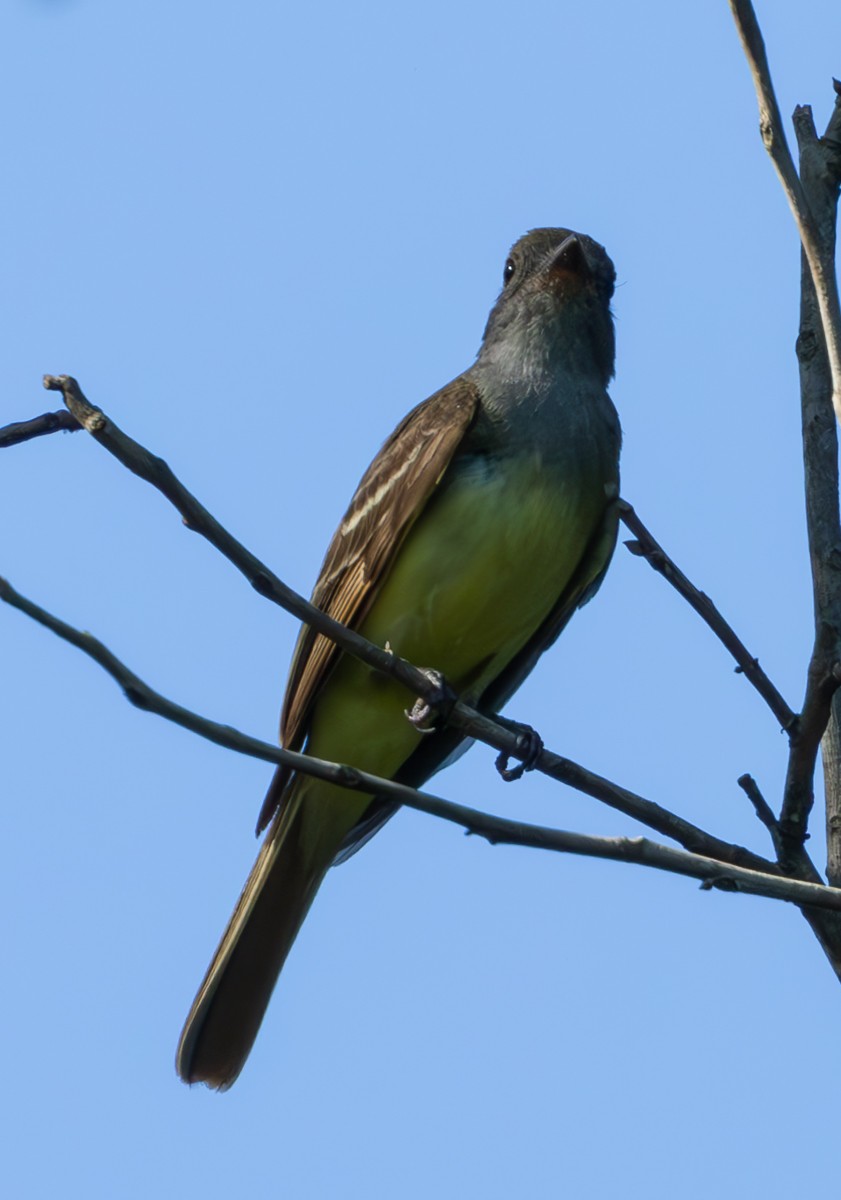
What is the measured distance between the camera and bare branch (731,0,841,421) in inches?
144

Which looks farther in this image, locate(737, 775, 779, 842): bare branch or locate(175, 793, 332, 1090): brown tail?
locate(175, 793, 332, 1090): brown tail

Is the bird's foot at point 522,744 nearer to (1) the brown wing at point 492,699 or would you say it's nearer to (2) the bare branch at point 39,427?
(1) the brown wing at point 492,699

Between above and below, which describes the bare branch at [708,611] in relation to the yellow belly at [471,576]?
Result: below

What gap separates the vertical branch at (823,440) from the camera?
4.18 metres

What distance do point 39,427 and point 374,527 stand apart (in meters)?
3.07

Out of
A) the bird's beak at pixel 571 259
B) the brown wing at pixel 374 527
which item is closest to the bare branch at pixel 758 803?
the brown wing at pixel 374 527

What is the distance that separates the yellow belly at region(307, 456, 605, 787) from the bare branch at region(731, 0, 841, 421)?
2711 millimetres

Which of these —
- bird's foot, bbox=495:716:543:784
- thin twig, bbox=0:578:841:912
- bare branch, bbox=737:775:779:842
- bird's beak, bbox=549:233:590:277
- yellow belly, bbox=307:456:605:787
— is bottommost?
thin twig, bbox=0:578:841:912

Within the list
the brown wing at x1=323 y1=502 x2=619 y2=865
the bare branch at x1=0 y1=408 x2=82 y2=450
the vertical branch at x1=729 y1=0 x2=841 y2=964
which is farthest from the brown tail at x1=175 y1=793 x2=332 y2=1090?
the bare branch at x1=0 y1=408 x2=82 y2=450

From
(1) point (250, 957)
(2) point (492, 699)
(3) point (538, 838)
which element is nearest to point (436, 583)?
(2) point (492, 699)

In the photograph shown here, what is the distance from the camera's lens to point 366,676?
22.3 ft

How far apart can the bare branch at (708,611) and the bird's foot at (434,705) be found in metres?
0.69

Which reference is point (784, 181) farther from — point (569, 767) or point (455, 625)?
point (455, 625)

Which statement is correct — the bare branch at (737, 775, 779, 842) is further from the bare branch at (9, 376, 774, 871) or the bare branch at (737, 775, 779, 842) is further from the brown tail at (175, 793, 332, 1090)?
the brown tail at (175, 793, 332, 1090)
